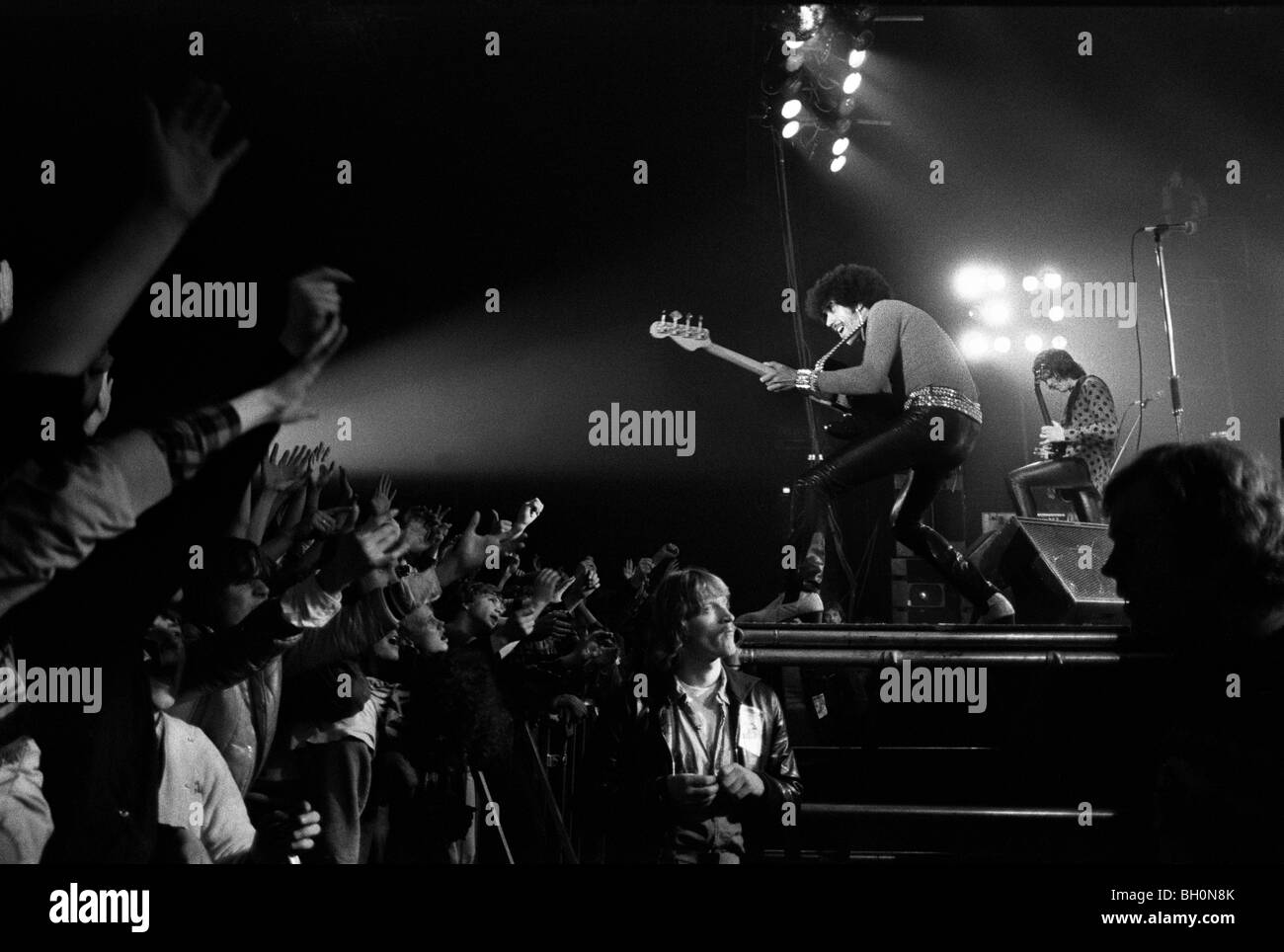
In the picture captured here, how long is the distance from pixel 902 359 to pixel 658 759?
5.00 ft

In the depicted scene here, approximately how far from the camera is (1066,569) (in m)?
3.34

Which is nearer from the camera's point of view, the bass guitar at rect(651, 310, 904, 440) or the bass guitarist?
the bass guitarist

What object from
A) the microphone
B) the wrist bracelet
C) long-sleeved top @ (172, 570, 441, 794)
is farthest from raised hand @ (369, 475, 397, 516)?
the microphone

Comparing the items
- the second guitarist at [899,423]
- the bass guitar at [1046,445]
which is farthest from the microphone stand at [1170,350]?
the second guitarist at [899,423]

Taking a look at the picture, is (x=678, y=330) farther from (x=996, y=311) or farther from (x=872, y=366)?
(x=996, y=311)

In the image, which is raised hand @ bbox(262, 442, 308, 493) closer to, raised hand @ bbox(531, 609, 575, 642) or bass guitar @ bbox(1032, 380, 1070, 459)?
raised hand @ bbox(531, 609, 575, 642)

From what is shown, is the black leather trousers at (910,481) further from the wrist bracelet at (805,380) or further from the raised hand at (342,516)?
the raised hand at (342,516)

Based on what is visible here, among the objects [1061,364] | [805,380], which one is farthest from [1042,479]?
[805,380]

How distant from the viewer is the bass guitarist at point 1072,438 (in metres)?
3.23

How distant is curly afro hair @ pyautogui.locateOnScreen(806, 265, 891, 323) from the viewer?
10.9 ft

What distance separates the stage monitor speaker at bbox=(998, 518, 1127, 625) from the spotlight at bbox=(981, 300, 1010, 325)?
61 centimetres

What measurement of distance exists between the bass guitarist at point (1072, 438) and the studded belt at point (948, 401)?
0.21 m

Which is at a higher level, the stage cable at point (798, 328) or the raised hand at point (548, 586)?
the stage cable at point (798, 328)
